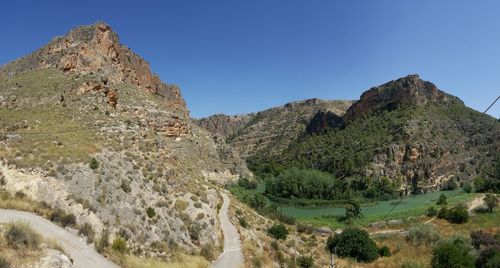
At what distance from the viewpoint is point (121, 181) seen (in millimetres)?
29406

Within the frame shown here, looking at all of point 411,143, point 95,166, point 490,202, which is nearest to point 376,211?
point 490,202

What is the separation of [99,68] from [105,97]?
868 inches

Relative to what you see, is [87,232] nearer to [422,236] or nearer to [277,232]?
[277,232]

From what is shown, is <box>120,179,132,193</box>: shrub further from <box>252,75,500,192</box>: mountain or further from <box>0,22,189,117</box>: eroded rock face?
<box>252,75,500,192</box>: mountain

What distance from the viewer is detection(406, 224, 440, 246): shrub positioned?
5006 cm

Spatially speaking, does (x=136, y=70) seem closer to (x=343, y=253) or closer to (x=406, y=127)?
(x=343, y=253)

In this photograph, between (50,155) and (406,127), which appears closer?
(50,155)

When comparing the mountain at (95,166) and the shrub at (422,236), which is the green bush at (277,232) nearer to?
the mountain at (95,166)

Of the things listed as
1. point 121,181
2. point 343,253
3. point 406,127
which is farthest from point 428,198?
point 121,181

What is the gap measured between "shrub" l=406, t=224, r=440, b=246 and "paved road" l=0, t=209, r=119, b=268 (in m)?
41.8

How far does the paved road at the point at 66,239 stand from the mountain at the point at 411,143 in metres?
100

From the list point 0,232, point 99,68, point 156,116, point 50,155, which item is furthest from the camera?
point 156,116

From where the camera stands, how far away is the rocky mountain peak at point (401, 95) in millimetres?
150375

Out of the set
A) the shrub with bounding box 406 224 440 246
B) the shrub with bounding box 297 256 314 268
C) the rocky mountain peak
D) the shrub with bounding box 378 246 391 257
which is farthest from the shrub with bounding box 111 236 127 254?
the rocky mountain peak
